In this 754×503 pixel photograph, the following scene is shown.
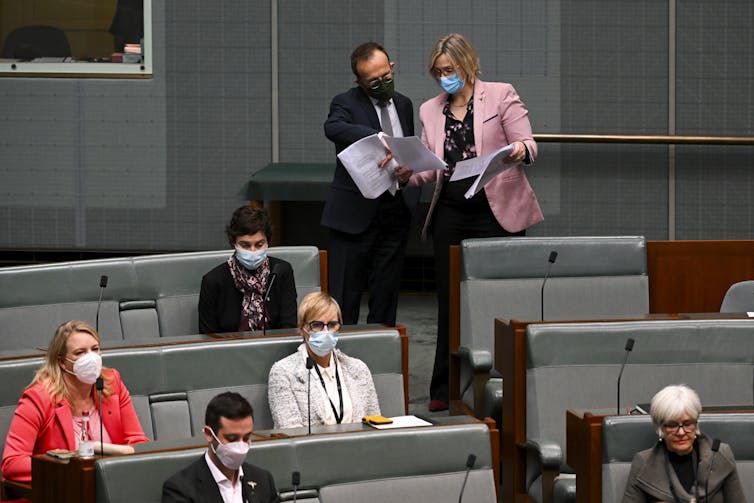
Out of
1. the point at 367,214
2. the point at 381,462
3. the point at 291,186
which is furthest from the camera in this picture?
Answer: the point at 291,186

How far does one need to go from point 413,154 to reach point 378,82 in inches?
11.4

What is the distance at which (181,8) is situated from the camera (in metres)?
5.27

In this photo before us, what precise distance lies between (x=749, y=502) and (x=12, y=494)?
1436 mm

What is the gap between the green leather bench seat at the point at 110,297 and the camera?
3.30 meters

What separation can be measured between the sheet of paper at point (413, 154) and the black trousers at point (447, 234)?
8.9 inches

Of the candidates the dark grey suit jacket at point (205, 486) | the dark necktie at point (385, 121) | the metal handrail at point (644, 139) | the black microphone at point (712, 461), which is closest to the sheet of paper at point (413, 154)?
the dark necktie at point (385, 121)

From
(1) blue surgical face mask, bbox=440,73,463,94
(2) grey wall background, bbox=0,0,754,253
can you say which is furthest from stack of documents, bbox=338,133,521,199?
(2) grey wall background, bbox=0,0,754,253

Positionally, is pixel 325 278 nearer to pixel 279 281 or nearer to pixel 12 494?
pixel 279 281

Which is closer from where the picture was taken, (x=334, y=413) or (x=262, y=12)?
(x=334, y=413)

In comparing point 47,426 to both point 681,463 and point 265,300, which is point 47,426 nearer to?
point 265,300

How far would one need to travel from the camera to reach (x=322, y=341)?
288 cm

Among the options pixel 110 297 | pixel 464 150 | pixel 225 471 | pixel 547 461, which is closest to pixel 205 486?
pixel 225 471

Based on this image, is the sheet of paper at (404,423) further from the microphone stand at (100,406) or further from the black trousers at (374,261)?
the black trousers at (374,261)

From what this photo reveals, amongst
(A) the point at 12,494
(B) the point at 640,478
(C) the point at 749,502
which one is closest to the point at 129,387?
(A) the point at 12,494
